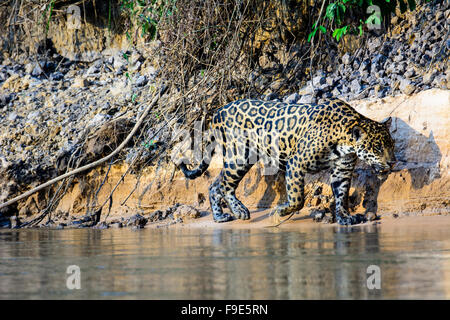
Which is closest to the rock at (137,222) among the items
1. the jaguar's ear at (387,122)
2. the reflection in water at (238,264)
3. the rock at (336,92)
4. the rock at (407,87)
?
the reflection in water at (238,264)

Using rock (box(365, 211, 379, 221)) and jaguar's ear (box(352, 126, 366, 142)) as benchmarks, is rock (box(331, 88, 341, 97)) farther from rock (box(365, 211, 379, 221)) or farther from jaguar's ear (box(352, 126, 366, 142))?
rock (box(365, 211, 379, 221))

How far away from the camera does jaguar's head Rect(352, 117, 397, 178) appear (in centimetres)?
728

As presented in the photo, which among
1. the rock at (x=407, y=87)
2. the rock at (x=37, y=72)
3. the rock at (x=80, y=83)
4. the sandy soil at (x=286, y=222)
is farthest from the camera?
the rock at (x=37, y=72)

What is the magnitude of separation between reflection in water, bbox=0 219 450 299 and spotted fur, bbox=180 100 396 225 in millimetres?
765

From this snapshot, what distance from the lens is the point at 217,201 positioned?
26.7 ft

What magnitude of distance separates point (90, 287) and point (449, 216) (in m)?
4.53

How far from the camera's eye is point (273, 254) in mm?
4996

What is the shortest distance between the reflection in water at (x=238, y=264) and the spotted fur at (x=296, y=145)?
77 centimetres

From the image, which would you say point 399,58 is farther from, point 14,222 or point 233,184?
point 14,222

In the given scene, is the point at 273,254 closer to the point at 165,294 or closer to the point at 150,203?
the point at 165,294

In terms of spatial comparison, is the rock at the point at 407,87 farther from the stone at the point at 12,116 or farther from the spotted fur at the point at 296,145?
the stone at the point at 12,116

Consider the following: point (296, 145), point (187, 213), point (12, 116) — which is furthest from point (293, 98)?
point (12, 116)

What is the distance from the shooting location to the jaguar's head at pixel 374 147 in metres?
7.28

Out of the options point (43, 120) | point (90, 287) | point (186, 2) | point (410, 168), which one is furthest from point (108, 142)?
point (90, 287)
